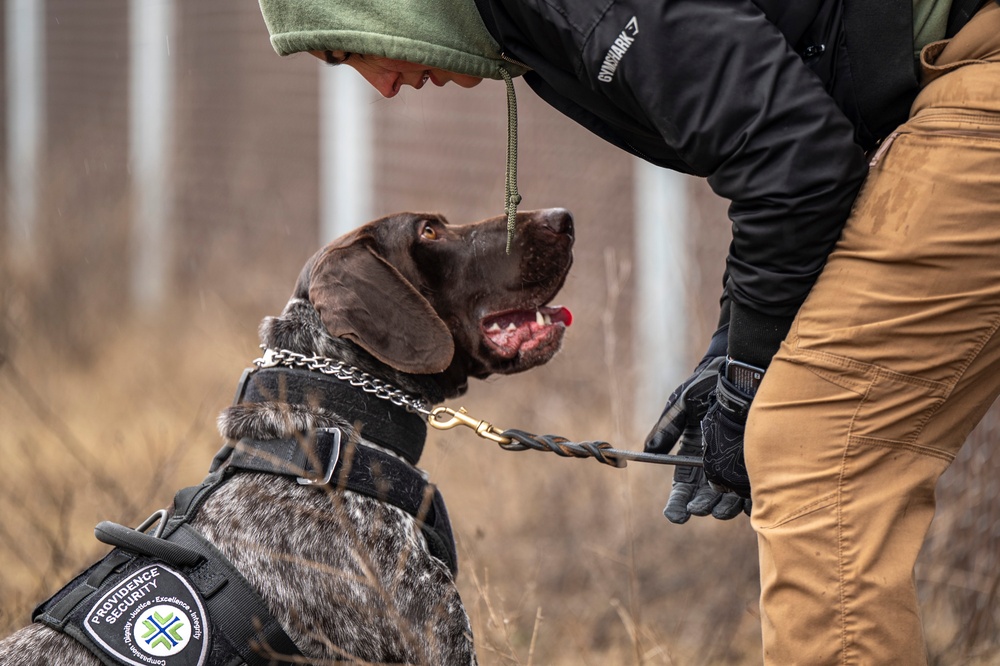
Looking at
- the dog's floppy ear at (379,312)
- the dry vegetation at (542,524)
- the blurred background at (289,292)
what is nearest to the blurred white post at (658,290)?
the blurred background at (289,292)

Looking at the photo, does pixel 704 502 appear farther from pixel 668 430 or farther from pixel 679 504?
pixel 668 430

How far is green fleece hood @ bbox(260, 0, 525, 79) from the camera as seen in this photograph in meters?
2.50

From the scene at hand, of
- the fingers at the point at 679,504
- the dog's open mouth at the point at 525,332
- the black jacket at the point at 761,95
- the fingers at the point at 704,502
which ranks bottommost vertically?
the fingers at the point at 679,504

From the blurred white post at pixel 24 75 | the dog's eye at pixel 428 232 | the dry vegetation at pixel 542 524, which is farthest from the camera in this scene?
the blurred white post at pixel 24 75

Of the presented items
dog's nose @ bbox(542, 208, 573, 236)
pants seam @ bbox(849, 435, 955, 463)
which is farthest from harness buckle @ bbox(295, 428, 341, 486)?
pants seam @ bbox(849, 435, 955, 463)

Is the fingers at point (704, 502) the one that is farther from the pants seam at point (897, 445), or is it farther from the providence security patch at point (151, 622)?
the providence security patch at point (151, 622)

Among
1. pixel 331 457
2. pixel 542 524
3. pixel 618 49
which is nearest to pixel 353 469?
pixel 331 457

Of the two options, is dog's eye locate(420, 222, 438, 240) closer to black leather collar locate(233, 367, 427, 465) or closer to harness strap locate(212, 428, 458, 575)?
black leather collar locate(233, 367, 427, 465)

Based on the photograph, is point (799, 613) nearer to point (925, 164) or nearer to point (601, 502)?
point (925, 164)

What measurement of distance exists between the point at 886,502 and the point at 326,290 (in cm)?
172

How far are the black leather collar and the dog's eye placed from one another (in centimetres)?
66

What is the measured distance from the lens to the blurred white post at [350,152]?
10766mm

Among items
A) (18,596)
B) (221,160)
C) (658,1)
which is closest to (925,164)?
(658,1)

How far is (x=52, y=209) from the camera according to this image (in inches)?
396
